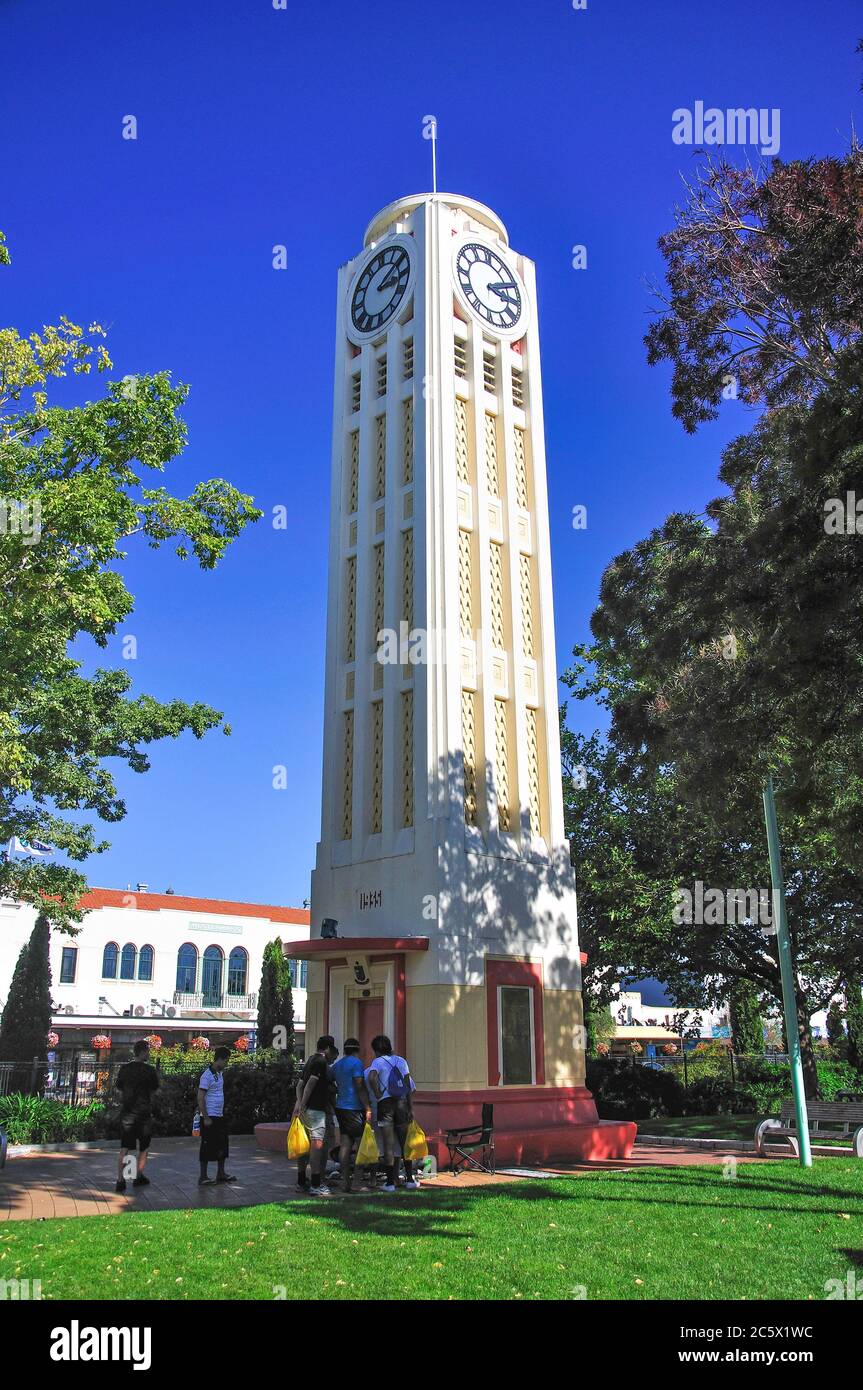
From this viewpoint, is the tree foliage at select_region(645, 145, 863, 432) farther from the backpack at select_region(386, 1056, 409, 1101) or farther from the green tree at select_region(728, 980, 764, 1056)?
the green tree at select_region(728, 980, 764, 1056)

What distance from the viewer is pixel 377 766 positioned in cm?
2112

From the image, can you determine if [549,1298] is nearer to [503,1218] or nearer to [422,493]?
[503,1218]

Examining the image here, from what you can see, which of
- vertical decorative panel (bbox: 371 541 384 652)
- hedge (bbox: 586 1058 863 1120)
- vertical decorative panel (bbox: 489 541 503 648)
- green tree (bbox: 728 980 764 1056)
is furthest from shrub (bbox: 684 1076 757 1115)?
vertical decorative panel (bbox: 371 541 384 652)

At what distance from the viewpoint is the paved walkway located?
12.1 m

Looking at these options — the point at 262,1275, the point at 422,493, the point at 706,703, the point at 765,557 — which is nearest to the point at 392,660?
the point at 422,493

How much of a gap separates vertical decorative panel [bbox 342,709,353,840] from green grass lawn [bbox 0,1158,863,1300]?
9490 millimetres

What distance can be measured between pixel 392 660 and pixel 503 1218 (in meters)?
12.0

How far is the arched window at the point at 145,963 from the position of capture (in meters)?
52.6

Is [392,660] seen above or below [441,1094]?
above

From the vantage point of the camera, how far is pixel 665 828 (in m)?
25.0

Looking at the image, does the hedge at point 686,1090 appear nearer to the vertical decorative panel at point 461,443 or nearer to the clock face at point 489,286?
the vertical decorative panel at point 461,443

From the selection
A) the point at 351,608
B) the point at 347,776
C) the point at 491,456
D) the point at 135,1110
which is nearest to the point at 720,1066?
the point at 347,776

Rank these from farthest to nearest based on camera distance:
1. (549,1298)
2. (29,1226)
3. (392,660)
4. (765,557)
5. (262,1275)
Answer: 1. (392,660)
2. (765,557)
3. (29,1226)
4. (262,1275)
5. (549,1298)

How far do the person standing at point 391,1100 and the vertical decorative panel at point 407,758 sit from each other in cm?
663
